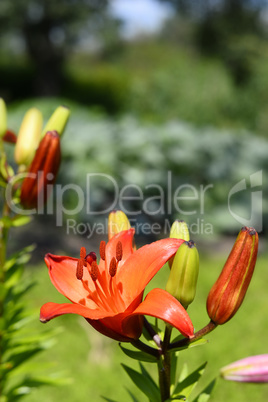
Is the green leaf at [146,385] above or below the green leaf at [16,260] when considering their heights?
below

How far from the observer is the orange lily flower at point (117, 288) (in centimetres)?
54

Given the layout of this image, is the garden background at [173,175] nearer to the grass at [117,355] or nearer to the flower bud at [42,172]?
the grass at [117,355]

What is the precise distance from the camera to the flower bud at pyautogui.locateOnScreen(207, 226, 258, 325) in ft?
1.91

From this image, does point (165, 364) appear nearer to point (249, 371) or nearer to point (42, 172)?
point (249, 371)

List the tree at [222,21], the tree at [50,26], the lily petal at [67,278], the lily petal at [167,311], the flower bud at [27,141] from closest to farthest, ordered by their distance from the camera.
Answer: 1. the lily petal at [167,311]
2. the lily petal at [67,278]
3. the flower bud at [27,141]
4. the tree at [50,26]
5. the tree at [222,21]

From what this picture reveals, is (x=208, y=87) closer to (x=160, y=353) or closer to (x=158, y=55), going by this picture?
(x=160, y=353)

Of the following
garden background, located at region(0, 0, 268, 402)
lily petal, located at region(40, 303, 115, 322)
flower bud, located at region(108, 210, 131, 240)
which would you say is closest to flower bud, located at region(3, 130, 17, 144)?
garden background, located at region(0, 0, 268, 402)

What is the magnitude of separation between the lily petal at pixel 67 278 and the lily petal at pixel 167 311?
0.09 metres

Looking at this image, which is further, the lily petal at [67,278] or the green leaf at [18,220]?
the green leaf at [18,220]

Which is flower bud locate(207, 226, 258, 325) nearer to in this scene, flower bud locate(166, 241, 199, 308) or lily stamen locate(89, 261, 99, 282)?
flower bud locate(166, 241, 199, 308)

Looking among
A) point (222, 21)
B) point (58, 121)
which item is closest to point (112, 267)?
point (58, 121)

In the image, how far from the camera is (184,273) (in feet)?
1.88

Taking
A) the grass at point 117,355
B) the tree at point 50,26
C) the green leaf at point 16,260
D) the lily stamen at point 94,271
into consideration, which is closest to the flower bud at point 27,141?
the green leaf at point 16,260

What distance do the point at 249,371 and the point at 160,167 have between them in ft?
12.5
